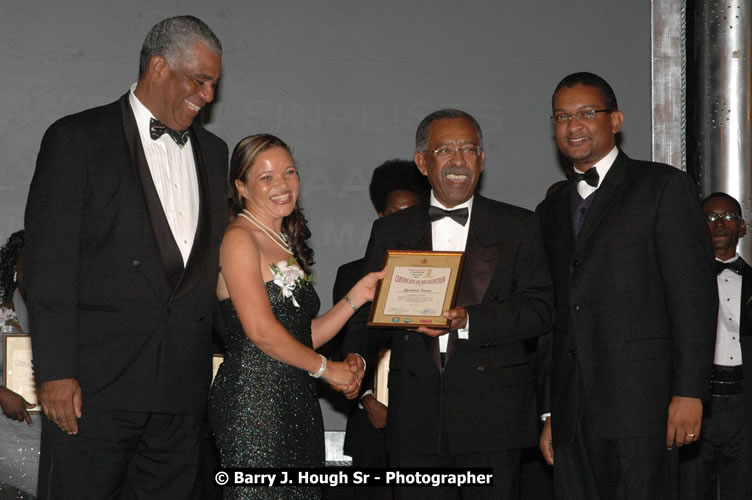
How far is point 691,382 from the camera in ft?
12.5

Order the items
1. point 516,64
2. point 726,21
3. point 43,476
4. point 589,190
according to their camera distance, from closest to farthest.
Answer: point 43,476 < point 589,190 < point 726,21 < point 516,64

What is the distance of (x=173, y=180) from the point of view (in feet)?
12.8

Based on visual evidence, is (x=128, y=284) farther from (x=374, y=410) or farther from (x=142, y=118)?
(x=374, y=410)

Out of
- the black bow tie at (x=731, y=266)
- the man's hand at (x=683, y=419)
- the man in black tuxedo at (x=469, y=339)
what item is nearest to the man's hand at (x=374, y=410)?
the man in black tuxedo at (x=469, y=339)

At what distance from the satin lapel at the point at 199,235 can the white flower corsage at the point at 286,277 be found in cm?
35

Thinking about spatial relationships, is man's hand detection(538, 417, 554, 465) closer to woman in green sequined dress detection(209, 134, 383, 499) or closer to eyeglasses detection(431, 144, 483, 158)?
woman in green sequined dress detection(209, 134, 383, 499)

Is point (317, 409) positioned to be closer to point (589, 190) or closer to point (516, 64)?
point (589, 190)

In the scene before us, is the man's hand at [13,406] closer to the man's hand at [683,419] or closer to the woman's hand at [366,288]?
the woman's hand at [366,288]

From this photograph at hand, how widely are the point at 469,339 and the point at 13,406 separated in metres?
3.22

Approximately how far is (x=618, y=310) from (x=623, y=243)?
307 mm

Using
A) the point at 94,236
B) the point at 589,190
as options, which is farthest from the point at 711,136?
the point at 94,236

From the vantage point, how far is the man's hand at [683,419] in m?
3.83

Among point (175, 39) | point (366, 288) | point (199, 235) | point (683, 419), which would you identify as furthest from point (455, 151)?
point (683, 419)

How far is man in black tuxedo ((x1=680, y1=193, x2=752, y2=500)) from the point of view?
5996mm
